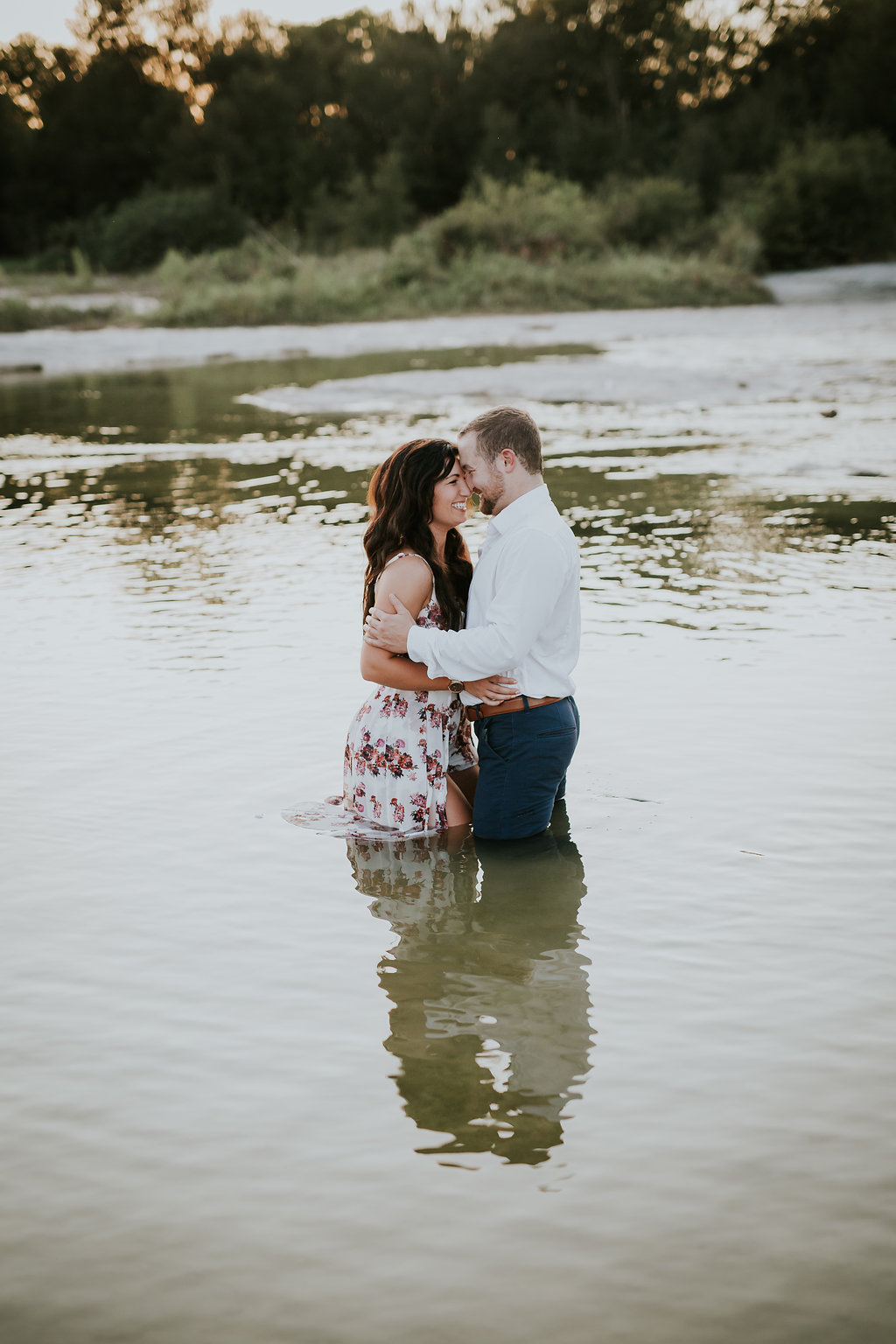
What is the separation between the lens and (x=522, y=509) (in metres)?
4.50

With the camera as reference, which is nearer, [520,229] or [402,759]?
[402,759]

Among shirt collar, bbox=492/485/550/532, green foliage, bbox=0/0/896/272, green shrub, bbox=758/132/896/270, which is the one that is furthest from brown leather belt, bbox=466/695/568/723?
green foliage, bbox=0/0/896/272

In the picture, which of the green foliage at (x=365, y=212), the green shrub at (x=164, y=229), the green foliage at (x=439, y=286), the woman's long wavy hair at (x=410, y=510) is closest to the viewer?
the woman's long wavy hair at (x=410, y=510)

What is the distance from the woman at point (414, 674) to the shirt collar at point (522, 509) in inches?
7.1

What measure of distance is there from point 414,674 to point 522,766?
1.69 feet

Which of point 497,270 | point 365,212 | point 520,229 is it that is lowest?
point 497,270

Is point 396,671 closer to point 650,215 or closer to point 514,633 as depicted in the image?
point 514,633

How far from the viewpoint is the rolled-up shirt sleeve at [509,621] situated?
4.32m

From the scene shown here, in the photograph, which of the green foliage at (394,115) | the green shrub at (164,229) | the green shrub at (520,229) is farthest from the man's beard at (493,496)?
the green shrub at (164,229)

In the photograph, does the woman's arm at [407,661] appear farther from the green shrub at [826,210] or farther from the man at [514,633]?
the green shrub at [826,210]

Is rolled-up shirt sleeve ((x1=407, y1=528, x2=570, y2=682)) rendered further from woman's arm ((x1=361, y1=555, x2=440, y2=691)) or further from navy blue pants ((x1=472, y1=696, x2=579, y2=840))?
navy blue pants ((x1=472, y1=696, x2=579, y2=840))

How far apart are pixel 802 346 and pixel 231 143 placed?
39372 mm

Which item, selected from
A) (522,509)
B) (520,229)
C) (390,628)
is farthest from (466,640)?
(520,229)

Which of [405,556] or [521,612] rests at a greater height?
[405,556]
